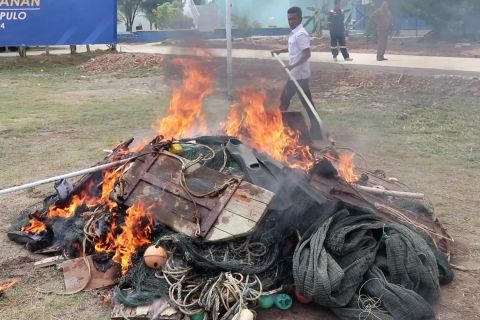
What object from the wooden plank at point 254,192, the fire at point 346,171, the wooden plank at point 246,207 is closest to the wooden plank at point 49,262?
the wooden plank at point 246,207

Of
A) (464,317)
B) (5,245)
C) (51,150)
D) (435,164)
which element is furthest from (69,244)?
(435,164)

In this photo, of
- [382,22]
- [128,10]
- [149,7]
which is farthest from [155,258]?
[128,10]

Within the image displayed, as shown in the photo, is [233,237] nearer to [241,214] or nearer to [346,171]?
[241,214]

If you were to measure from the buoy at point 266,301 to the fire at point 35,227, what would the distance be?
2378 mm

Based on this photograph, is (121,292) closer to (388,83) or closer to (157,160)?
(157,160)

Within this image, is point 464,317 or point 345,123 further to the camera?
point 345,123

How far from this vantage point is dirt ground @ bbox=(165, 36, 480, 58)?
1756 centimetres

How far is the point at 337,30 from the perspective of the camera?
1650 centimetres

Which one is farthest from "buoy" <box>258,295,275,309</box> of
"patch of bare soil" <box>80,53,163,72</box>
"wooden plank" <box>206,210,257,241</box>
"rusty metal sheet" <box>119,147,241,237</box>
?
"patch of bare soil" <box>80,53,163,72</box>

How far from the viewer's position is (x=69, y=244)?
4.53 meters

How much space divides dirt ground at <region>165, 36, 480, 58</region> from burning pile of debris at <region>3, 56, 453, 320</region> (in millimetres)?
12775

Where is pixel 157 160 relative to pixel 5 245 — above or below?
above

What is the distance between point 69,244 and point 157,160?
1.09 m

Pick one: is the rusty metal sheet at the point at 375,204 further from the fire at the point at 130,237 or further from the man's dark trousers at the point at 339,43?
the man's dark trousers at the point at 339,43
